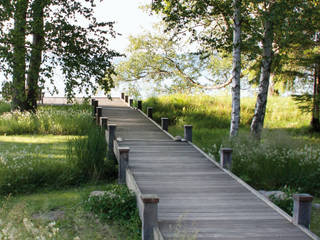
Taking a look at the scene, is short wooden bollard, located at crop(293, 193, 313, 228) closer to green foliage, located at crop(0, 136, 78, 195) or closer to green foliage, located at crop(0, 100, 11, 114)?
green foliage, located at crop(0, 136, 78, 195)

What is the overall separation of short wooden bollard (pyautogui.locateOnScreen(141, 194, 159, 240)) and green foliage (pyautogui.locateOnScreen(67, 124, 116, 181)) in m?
5.02

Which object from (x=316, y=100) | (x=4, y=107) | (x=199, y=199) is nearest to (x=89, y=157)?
(x=199, y=199)

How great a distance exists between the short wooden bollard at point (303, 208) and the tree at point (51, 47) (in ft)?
34.1

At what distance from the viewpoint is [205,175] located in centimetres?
967

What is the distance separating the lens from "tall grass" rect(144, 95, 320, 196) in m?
11.1

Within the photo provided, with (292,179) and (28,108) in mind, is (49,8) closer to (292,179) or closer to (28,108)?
(28,108)

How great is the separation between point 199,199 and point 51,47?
389 inches

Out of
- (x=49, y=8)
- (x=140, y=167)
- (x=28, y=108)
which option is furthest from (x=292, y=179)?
(x=28, y=108)

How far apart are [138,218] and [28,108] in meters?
14.6

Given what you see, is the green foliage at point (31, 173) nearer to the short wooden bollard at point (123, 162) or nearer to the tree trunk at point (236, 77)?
the short wooden bollard at point (123, 162)

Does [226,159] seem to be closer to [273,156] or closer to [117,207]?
[273,156]

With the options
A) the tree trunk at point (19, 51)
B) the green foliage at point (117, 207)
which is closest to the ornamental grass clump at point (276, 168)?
the green foliage at point (117, 207)

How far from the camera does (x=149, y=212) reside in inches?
250

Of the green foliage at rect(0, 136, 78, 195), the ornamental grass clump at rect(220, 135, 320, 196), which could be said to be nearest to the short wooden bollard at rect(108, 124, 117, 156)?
the green foliage at rect(0, 136, 78, 195)
